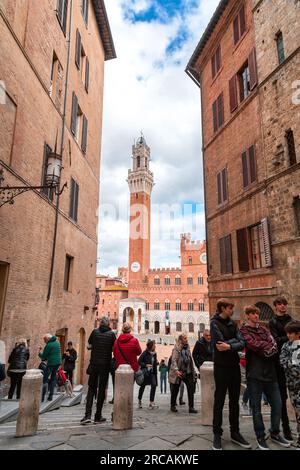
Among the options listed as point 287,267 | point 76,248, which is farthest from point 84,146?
point 287,267

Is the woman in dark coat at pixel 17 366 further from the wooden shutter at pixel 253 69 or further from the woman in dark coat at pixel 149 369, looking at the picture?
the wooden shutter at pixel 253 69

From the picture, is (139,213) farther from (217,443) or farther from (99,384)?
(217,443)

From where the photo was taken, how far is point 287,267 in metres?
9.73

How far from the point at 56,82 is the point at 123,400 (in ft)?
37.2

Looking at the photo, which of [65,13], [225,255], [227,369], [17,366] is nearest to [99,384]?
[227,369]

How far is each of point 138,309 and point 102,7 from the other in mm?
52031

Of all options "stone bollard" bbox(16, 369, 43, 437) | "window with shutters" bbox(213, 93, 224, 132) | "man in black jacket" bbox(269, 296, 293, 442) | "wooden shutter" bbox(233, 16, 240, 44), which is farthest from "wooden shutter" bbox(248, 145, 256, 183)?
"stone bollard" bbox(16, 369, 43, 437)

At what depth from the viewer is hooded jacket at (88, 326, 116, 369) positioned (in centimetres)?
507

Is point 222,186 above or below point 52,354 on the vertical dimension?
above

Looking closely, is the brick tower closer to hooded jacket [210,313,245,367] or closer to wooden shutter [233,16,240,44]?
wooden shutter [233,16,240,44]

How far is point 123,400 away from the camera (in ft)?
15.1

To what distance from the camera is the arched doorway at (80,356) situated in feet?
45.9

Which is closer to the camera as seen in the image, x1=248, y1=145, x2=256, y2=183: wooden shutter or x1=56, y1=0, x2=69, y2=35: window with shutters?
x1=56, y1=0, x2=69, y2=35: window with shutters

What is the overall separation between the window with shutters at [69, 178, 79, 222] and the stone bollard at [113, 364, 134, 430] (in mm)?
9377
